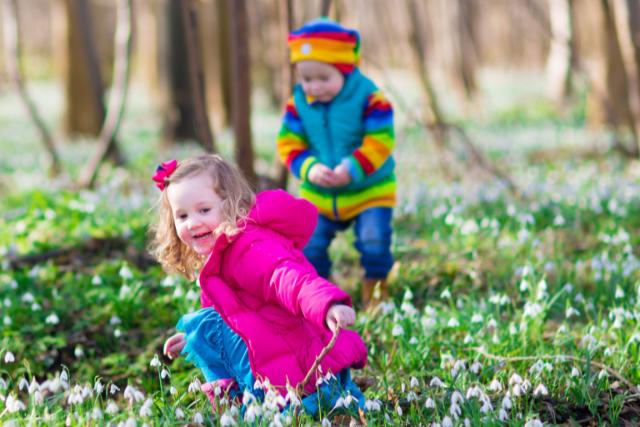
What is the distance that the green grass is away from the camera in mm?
3107

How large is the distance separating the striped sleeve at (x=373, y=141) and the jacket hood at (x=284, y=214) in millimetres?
1330

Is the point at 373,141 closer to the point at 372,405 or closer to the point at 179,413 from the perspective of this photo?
the point at 372,405

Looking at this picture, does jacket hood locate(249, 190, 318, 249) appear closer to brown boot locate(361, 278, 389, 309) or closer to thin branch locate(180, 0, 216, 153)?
brown boot locate(361, 278, 389, 309)

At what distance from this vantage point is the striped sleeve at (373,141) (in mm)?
4520

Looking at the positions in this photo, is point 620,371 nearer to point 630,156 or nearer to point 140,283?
point 140,283

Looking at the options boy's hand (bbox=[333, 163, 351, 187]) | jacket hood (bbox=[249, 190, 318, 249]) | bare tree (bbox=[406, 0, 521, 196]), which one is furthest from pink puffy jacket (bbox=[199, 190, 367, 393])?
bare tree (bbox=[406, 0, 521, 196])

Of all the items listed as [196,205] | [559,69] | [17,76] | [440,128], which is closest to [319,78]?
[196,205]

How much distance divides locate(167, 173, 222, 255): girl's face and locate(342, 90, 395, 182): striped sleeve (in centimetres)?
151

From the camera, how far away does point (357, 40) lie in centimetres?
460

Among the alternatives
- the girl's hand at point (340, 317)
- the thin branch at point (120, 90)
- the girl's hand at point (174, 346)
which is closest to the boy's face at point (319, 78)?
the girl's hand at point (174, 346)

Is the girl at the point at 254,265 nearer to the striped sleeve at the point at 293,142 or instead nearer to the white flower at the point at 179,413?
the white flower at the point at 179,413

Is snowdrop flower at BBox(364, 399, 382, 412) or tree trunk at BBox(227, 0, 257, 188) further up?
tree trunk at BBox(227, 0, 257, 188)

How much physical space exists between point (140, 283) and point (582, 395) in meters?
2.67

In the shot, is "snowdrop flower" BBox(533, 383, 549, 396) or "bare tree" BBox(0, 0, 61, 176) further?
"bare tree" BBox(0, 0, 61, 176)
